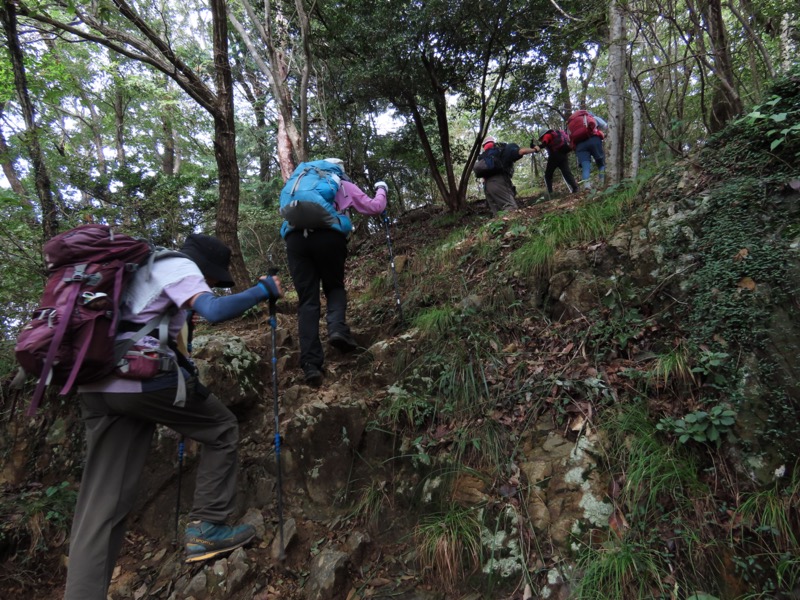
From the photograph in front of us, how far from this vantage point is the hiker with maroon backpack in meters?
7.35

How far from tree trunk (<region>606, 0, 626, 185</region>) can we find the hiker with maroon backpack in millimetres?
1522

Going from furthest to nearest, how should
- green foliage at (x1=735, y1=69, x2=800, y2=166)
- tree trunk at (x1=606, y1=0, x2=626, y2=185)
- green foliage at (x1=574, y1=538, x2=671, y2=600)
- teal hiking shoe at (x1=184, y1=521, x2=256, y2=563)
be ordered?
tree trunk at (x1=606, y1=0, x2=626, y2=185), green foliage at (x1=735, y1=69, x2=800, y2=166), teal hiking shoe at (x1=184, y1=521, x2=256, y2=563), green foliage at (x1=574, y1=538, x2=671, y2=600)

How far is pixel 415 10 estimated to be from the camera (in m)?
7.29

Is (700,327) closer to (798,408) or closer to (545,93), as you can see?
(798,408)

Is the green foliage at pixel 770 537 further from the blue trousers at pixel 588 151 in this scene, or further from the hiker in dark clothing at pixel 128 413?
the blue trousers at pixel 588 151

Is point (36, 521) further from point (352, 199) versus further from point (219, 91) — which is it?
point (219, 91)

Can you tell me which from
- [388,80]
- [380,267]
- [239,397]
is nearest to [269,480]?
[239,397]

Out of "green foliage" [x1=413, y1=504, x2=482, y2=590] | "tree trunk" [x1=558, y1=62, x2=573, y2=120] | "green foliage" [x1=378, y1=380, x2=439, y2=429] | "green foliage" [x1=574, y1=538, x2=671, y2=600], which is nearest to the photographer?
"green foliage" [x1=574, y1=538, x2=671, y2=600]

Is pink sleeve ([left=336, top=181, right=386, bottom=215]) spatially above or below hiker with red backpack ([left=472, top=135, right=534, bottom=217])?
below

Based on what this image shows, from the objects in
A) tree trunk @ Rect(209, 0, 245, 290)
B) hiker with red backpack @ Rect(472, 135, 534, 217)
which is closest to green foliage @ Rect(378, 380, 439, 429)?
tree trunk @ Rect(209, 0, 245, 290)

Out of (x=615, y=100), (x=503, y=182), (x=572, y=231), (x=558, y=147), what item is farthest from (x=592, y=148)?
(x=572, y=231)

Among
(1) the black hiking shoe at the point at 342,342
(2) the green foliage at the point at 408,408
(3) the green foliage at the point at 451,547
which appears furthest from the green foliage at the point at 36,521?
(3) the green foliage at the point at 451,547

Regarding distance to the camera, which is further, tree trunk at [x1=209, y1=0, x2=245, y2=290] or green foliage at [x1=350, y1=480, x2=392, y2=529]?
tree trunk at [x1=209, y1=0, x2=245, y2=290]

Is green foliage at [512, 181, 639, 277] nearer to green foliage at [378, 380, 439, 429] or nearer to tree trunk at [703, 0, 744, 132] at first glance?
tree trunk at [703, 0, 744, 132]
